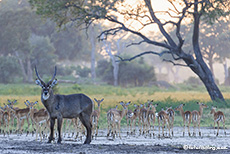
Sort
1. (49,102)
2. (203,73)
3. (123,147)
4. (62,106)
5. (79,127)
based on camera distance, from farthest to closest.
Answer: (203,73) → (79,127) → (62,106) → (49,102) → (123,147)

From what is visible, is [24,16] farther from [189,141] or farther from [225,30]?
[189,141]

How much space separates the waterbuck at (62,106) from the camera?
11.2 metres

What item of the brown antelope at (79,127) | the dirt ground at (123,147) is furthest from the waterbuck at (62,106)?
the brown antelope at (79,127)

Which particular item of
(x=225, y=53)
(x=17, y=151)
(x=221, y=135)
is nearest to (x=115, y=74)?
(x=225, y=53)

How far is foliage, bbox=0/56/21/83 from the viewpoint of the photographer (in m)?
45.1

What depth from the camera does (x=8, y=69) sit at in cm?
4594

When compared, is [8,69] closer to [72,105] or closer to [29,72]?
[29,72]

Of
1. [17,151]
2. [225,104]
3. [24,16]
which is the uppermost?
[24,16]

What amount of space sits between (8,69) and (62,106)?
36.1 meters

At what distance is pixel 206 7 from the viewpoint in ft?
76.3

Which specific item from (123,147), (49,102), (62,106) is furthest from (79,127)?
(123,147)

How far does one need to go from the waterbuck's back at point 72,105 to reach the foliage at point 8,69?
34847 millimetres

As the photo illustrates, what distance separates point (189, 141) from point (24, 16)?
40738 millimetres

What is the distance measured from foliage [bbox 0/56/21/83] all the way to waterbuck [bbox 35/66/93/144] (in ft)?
114
